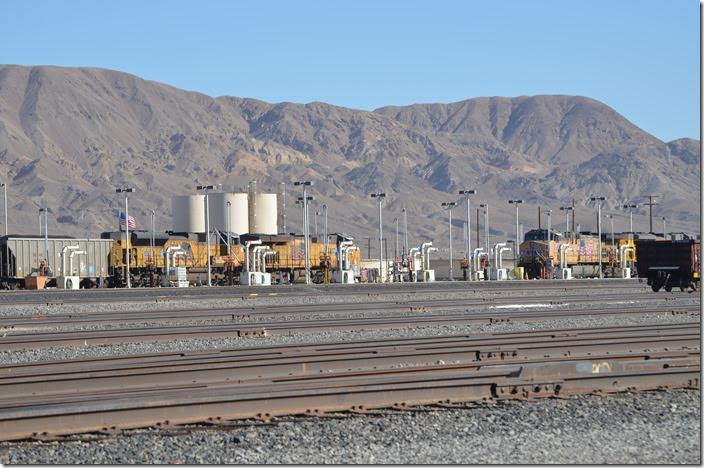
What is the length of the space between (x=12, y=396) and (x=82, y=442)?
302cm

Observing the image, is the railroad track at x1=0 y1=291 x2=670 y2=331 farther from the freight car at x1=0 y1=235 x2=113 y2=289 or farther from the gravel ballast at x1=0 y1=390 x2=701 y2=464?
the freight car at x1=0 y1=235 x2=113 y2=289

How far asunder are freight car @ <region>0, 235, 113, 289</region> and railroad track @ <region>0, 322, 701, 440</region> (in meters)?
43.7

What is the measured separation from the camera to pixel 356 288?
53125mm

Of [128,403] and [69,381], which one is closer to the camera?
[128,403]

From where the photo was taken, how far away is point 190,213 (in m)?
100

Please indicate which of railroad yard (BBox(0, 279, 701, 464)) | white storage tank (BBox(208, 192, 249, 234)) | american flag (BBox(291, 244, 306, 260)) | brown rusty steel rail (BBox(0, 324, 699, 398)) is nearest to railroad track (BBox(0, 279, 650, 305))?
american flag (BBox(291, 244, 306, 260))

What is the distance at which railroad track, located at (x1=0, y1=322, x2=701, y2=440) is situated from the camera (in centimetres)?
1330

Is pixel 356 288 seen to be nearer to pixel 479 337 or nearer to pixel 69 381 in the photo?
pixel 479 337

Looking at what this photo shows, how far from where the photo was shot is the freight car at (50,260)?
204ft

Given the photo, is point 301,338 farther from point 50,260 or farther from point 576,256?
point 576,256

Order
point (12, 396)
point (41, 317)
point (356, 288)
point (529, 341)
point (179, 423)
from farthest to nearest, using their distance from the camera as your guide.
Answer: point (356, 288)
point (41, 317)
point (529, 341)
point (12, 396)
point (179, 423)

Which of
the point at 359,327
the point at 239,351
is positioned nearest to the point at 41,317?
the point at 359,327

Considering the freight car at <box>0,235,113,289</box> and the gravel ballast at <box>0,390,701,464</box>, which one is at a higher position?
the freight car at <box>0,235,113,289</box>

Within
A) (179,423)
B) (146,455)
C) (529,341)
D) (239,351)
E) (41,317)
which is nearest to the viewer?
(146,455)
